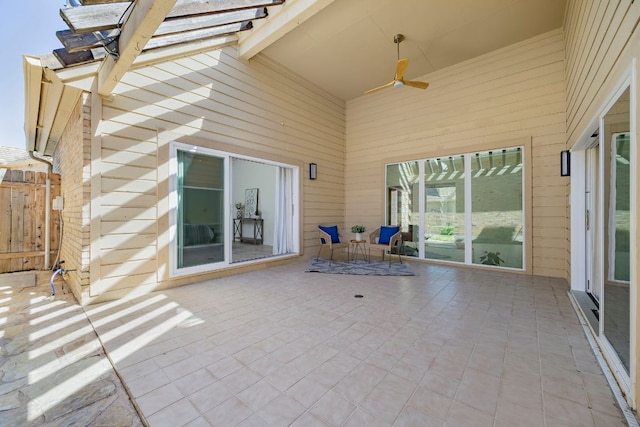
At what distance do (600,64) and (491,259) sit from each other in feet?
12.1

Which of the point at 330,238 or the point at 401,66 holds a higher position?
the point at 401,66

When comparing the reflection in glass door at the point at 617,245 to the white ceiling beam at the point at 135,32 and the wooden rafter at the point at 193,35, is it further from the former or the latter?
the wooden rafter at the point at 193,35

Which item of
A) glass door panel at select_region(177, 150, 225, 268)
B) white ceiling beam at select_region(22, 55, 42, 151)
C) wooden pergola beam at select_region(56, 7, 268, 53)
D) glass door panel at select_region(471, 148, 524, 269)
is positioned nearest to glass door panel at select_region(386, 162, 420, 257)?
glass door panel at select_region(471, 148, 524, 269)

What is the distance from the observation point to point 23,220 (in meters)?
5.04

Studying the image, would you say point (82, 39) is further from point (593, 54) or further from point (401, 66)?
point (593, 54)

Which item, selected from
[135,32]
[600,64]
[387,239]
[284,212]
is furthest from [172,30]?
[387,239]

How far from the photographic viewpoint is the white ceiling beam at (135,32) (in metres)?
2.01

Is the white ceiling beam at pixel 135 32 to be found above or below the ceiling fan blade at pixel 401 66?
below

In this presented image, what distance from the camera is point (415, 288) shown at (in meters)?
4.06

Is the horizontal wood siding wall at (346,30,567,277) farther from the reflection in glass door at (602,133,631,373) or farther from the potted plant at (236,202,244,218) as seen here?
the potted plant at (236,202,244,218)

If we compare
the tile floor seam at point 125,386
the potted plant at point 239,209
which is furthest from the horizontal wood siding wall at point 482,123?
the tile floor seam at point 125,386

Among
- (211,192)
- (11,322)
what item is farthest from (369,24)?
(11,322)

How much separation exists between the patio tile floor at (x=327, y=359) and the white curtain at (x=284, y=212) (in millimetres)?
2463

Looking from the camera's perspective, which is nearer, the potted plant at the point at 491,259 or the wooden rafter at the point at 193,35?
the wooden rafter at the point at 193,35
